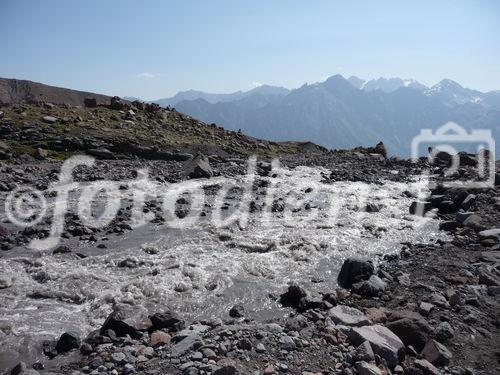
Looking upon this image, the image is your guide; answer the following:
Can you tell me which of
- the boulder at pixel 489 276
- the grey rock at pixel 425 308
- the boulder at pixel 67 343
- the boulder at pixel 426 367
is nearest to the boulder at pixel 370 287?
the grey rock at pixel 425 308

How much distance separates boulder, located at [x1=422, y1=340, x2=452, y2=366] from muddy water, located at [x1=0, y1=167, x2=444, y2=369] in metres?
3.40

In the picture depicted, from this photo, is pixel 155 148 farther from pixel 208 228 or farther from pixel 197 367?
pixel 197 367

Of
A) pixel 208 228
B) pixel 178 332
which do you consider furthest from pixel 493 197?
pixel 178 332

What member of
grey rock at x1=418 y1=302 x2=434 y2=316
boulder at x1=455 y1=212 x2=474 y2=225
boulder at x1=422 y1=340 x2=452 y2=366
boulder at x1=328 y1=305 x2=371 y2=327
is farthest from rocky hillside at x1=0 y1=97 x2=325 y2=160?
boulder at x1=422 y1=340 x2=452 y2=366

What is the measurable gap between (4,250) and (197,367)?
381 inches

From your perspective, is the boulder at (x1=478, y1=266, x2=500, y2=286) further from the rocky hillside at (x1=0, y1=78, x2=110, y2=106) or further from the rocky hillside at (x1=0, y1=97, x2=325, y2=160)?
the rocky hillside at (x1=0, y1=78, x2=110, y2=106)

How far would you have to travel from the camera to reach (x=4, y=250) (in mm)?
13688

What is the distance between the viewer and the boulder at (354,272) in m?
12.2

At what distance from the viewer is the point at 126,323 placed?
28.3ft

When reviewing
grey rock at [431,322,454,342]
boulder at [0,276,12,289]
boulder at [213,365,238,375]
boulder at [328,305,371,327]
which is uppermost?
grey rock at [431,322,454,342]

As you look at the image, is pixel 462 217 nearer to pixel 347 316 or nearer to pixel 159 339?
pixel 347 316

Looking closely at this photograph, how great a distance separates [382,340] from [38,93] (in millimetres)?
81620

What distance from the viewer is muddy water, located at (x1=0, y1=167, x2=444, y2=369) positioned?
9.87m

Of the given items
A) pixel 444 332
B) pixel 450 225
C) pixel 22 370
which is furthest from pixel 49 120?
pixel 444 332
